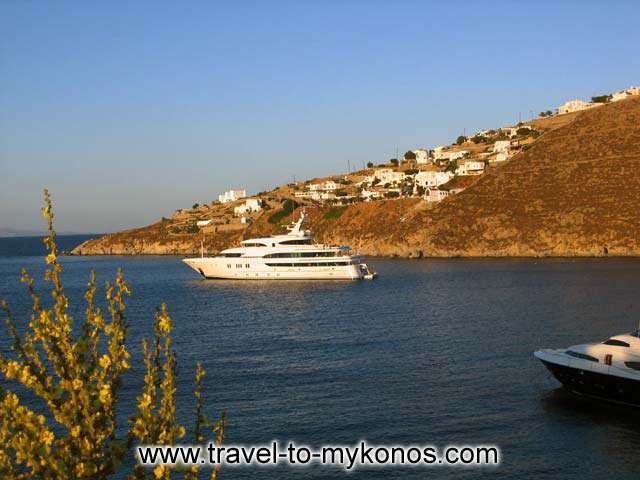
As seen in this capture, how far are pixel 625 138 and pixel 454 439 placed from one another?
128 metres

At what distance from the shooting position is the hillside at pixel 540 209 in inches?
4611

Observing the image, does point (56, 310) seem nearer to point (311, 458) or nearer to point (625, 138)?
point (311, 458)

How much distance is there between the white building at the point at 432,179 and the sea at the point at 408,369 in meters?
90.8

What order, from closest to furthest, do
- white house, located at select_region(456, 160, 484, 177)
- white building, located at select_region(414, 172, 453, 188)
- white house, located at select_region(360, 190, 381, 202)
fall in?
white house, located at select_region(456, 160, 484, 177) < white building, located at select_region(414, 172, 453, 188) < white house, located at select_region(360, 190, 381, 202)

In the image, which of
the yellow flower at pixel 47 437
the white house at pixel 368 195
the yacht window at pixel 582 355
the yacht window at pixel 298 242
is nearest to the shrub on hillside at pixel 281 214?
the white house at pixel 368 195

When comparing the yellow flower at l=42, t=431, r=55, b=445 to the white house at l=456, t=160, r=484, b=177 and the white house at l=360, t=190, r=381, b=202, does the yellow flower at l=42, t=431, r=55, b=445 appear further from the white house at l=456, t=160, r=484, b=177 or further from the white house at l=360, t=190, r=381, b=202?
the white house at l=360, t=190, r=381, b=202

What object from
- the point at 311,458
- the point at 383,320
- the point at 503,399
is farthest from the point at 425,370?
the point at 383,320

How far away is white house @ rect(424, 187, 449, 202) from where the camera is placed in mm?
148900

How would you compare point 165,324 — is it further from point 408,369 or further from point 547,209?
point 547,209

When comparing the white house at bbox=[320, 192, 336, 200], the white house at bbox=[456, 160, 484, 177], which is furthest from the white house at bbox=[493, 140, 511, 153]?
the white house at bbox=[320, 192, 336, 200]

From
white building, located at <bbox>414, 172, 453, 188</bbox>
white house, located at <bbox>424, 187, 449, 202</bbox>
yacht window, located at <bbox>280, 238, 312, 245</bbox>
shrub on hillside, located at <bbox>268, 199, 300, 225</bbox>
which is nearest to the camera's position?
yacht window, located at <bbox>280, 238, 312, 245</bbox>

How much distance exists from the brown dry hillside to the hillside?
0.18 meters

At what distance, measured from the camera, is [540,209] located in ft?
412

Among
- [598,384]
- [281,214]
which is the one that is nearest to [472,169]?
[281,214]
